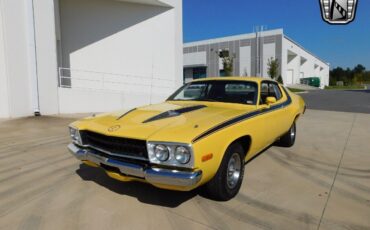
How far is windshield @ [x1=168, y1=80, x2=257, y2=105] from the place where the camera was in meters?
4.70

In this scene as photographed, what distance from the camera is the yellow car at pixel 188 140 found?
306 centimetres

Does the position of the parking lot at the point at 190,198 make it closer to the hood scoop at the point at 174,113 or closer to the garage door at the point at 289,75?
the hood scoop at the point at 174,113

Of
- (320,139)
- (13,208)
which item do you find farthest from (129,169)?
(320,139)

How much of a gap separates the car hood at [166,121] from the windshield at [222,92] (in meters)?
0.24

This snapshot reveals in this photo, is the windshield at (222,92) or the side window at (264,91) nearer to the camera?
the windshield at (222,92)

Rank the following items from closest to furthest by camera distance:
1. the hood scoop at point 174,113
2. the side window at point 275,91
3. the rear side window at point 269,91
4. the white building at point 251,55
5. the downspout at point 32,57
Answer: the hood scoop at point 174,113
the rear side window at point 269,91
the side window at point 275,91
the downspout at point 32,57
the white building at point 251,55

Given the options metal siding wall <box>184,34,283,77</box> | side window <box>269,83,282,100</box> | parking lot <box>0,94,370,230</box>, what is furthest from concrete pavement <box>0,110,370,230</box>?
metal siding wall <box>184,34,283,77</box>

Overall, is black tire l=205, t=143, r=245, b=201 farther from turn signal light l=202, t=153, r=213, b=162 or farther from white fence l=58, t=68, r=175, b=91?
white fence l=58, t=68, r=175, b=91

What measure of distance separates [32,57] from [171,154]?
9.43 metres

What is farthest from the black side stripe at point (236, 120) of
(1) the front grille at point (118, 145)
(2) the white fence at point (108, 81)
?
(2) the white fence at point (108, 81)

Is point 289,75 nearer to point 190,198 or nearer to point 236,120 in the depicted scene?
point 236,120

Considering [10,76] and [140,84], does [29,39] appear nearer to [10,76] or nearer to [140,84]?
[10,76]

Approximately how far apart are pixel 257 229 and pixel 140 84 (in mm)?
14387

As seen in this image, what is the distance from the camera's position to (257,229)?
3045mm
